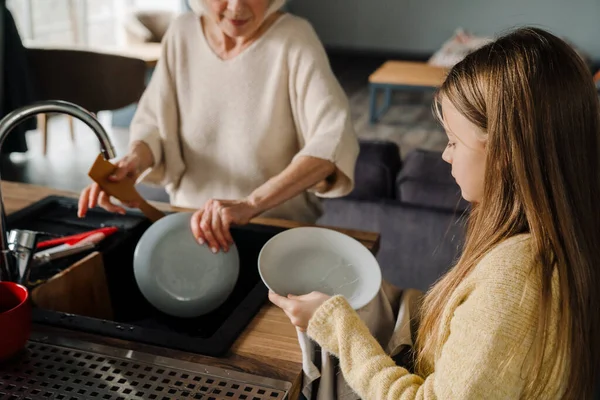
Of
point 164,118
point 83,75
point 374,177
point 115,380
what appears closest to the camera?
point 115,380

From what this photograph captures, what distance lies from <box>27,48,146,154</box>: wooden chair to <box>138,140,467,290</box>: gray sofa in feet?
8.24

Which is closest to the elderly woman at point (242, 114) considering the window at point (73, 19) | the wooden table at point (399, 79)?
the wooden table at point (399, 79)

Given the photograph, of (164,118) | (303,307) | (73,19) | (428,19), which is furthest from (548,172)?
(428,19)

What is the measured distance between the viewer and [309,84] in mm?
1451

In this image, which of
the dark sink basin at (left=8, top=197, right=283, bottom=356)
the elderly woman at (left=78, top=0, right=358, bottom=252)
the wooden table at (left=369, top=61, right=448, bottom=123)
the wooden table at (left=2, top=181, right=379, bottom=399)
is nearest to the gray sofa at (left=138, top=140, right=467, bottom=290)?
the elderly woman at (left=78, top=0, right=358, bottom=252)

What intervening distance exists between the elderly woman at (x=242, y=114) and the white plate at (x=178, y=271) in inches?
9.8

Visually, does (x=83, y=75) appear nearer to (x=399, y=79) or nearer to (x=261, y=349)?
(x=399, y=79)

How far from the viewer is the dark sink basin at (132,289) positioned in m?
1.00

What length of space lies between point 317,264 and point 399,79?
4.37 m

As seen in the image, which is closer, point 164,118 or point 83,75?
point 164,118

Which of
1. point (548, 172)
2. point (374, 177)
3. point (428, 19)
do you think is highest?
point (548, 172)

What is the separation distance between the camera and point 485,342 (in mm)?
749

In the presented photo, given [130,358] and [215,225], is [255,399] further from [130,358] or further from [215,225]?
[215,225]

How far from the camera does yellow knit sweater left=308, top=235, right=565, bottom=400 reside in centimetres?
75
